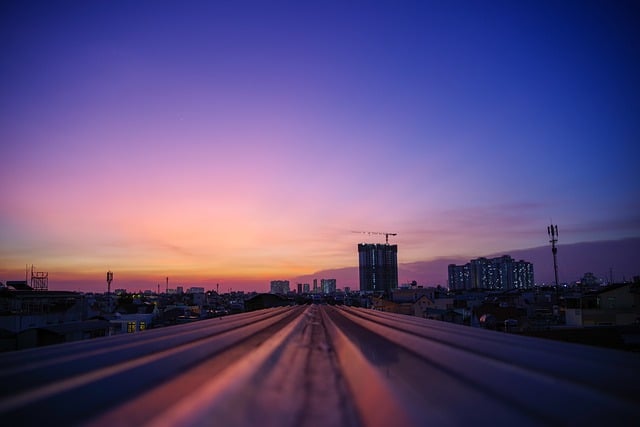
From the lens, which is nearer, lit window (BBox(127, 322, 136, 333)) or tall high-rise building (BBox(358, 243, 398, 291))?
lit window (BBox(127, 322, 136, 333))

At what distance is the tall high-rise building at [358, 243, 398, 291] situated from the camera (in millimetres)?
195125

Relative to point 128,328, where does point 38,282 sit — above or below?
above

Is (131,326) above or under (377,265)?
under

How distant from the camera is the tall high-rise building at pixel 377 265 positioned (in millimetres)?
195125

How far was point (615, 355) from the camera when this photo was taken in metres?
3.28

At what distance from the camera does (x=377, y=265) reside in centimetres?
19738

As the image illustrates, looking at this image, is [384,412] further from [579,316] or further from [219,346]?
Answer: [579,316]

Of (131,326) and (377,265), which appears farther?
(377,265)

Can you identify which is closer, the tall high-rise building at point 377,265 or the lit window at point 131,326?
the lit window at point 131,326

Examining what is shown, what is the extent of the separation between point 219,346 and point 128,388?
1759mm

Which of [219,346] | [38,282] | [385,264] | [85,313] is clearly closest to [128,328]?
[85,313]

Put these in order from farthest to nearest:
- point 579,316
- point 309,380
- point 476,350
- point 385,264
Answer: point 385,264
point 579,316
point 476,350
point 309,380

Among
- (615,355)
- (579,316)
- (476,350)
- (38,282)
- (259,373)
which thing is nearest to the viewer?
(259,373)

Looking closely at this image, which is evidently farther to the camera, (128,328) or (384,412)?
(128,328)
